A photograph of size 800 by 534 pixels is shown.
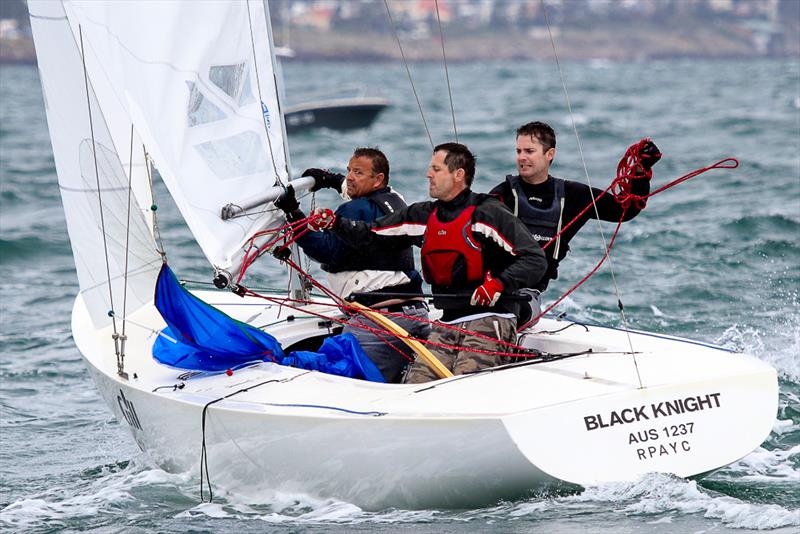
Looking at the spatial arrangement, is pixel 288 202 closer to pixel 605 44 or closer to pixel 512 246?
pixel 512 246

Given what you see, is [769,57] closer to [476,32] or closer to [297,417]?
[476,32]

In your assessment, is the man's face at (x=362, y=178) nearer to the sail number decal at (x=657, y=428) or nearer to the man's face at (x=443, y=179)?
the man's face at (x=443, y=179)

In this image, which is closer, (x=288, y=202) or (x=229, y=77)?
(x=288, y=202)

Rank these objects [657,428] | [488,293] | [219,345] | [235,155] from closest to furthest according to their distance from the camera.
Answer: [657,428], [488,293], [219,345], [235,155]

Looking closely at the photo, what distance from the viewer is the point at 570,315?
6395 mm

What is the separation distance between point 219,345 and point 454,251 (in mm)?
846

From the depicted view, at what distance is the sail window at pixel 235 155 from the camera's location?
4.17m

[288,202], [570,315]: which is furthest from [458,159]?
[570,315]

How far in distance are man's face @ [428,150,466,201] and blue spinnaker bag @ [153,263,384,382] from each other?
58 centimetres

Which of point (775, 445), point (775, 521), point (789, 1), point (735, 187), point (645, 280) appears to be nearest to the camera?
point (775, 521)

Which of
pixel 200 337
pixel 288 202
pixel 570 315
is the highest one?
pixel 288 202

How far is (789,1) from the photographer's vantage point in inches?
3371

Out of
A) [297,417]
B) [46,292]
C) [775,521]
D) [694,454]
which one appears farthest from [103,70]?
[46,292]

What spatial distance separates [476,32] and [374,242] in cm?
7884
